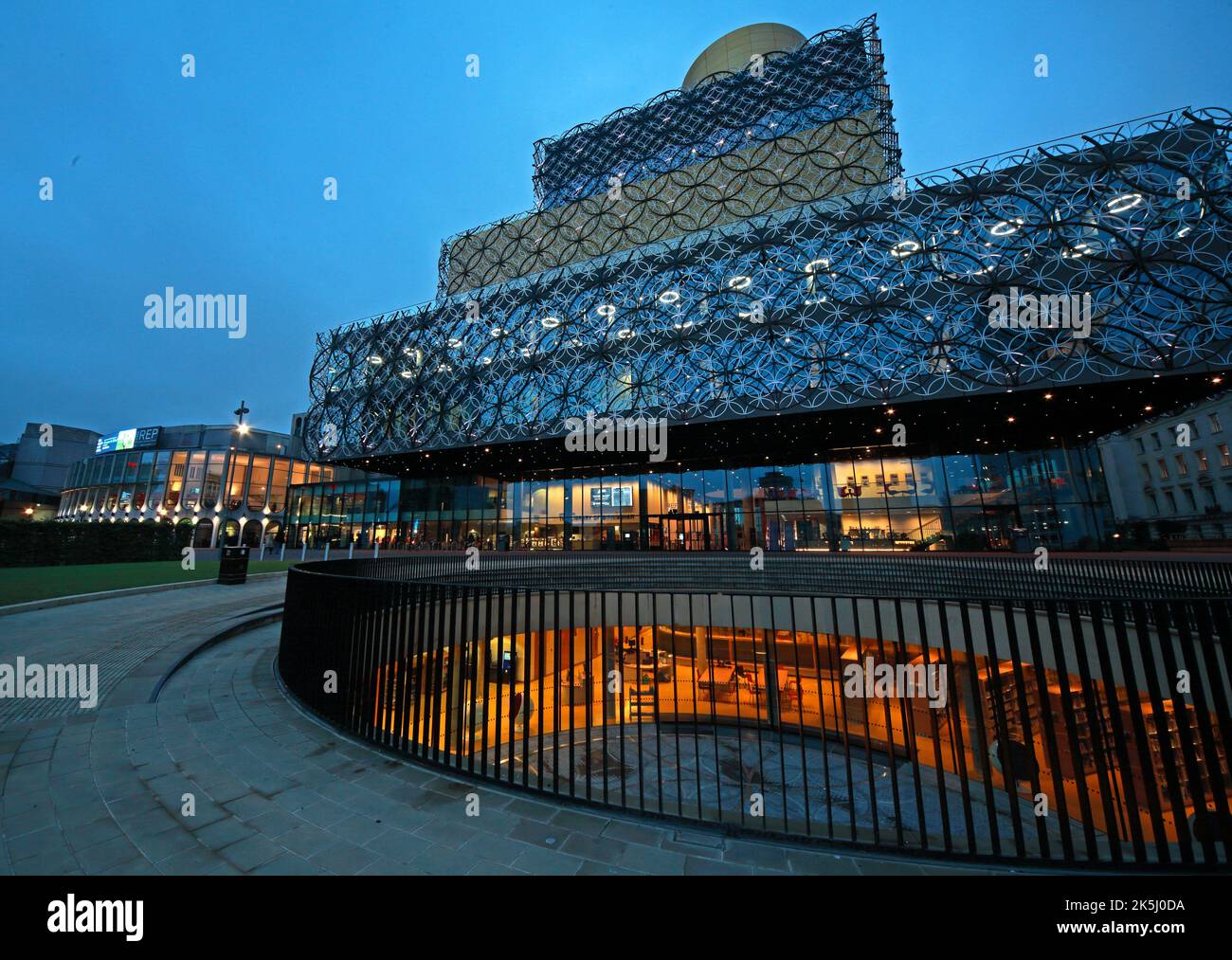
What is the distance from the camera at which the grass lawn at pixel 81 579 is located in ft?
48.1

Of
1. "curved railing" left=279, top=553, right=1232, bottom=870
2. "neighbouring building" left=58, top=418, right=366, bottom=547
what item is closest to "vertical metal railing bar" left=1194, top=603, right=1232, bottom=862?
"curved railing" left=279, top=553, right=1232, bottom=870

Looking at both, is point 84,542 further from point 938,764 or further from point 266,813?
point 938,764

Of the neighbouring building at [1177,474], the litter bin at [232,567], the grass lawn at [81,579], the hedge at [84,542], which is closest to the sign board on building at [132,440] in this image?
the hedge at [84,542]

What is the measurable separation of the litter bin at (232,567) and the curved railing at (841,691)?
7.32 metres

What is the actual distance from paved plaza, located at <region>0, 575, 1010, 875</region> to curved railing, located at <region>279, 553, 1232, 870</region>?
1.23 feet

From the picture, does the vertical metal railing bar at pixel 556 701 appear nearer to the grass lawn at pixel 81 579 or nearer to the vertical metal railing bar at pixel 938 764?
the vertical metal railing bar at pixel 938 764

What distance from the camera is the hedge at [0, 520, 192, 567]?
2300 centimetres

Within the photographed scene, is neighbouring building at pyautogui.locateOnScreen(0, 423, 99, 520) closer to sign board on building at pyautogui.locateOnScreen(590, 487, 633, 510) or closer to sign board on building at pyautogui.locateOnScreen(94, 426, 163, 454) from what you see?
sign board on building at pyautogui.locateOnScreen(94, 426, 163, 454)

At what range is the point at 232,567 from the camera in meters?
19.8
